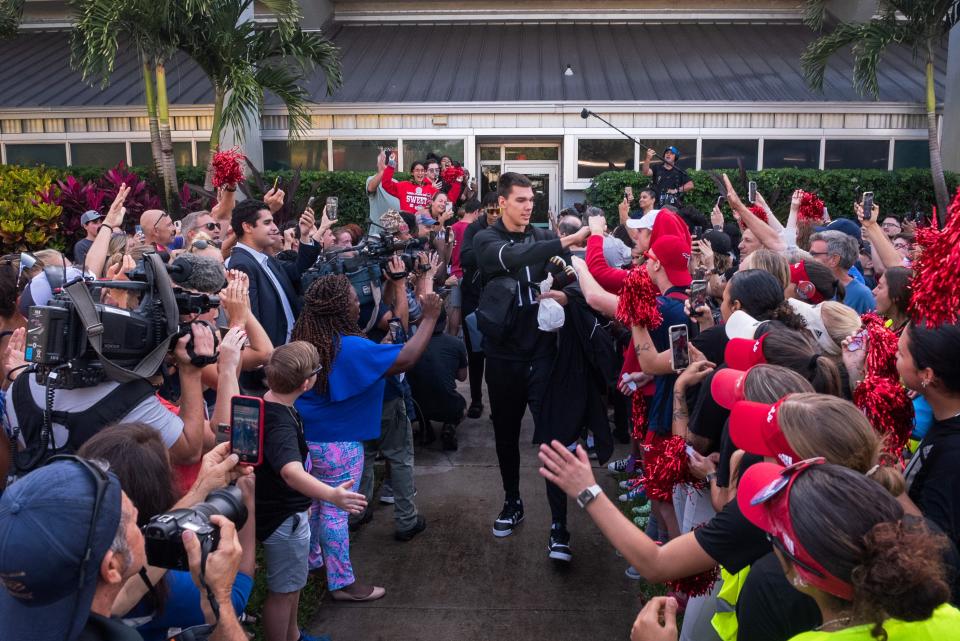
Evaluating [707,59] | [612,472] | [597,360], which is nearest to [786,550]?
[597,360]

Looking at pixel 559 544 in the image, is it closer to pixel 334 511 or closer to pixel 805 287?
pixel 334 511

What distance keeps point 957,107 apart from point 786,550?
56.9ft

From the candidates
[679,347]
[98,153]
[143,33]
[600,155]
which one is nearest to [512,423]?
[679,347]

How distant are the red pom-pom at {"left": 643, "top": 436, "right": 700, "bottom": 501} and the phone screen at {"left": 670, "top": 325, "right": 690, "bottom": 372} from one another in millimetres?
403

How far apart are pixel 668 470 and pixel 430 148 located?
47.2 ft

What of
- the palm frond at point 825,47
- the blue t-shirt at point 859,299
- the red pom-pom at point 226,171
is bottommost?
the blue t-shirt at point 859,299

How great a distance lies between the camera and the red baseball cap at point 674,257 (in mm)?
4312

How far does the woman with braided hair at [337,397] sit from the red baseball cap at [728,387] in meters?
1.97

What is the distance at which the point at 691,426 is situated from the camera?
334 cm

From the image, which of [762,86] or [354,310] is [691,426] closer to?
[354,310]

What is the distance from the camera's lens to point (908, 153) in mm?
16688

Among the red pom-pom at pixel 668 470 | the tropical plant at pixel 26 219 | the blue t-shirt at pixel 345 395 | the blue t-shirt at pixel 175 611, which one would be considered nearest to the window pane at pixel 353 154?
the tropical plant at pixel 26 219

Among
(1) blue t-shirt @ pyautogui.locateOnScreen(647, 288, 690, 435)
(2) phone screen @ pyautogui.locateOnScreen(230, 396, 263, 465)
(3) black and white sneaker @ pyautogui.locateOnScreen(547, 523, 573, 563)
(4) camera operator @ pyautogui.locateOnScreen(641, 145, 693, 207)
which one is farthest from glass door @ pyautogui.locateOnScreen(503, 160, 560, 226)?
(2) phone screen @ pyautogui.locateOnScreen(230, 396, 263, 465)

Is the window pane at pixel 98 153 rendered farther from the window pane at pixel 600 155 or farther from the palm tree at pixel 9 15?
the window pane at pixel 600 155
